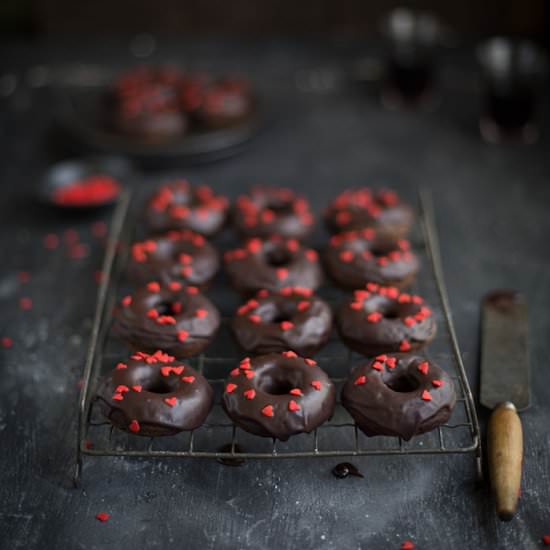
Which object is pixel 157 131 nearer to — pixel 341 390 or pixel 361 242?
pixel 361 242

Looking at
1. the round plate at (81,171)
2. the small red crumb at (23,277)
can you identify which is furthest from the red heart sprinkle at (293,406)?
the round plate at (81,171)

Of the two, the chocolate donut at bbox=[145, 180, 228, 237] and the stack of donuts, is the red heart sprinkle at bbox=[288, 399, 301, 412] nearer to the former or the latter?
the stack of donuts

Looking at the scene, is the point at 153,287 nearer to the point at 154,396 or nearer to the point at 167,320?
the point at 167,320

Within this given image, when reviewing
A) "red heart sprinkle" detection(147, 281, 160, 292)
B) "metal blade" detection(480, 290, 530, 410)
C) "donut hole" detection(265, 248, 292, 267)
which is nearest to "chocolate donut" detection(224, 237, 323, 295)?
"donut hole" detection(265, 248, 292, 267)

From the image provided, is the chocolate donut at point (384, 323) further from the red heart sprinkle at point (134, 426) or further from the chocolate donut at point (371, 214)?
the red heart sprinkle at point (134, 426)

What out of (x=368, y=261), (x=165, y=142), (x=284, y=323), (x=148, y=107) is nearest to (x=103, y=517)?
(x=284, y=323)
